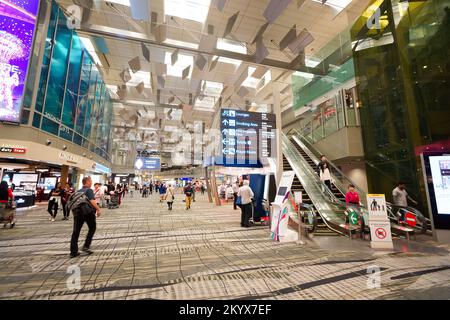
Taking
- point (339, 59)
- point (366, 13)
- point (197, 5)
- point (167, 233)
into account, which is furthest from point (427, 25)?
point (167, 233)

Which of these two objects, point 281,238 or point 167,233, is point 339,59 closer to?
point 281,238

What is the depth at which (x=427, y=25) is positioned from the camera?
684 cm

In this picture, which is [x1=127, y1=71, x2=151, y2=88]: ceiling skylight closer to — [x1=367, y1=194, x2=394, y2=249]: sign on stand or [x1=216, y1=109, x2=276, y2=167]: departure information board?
[x1=216, y1=109, x2=276, y2=167]: departure information board

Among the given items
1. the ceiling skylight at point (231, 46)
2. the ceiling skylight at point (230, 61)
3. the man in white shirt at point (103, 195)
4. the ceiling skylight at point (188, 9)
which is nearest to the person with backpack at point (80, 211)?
the man in white shirt at point (103, 195)

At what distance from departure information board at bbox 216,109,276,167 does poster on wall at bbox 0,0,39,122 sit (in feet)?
24.8

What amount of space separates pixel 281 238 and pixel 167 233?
3011mm

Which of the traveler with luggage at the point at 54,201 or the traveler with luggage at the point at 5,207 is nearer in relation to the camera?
the traveler with luggage at the point at 5,207

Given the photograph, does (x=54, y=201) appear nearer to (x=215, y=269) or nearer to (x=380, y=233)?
(x=215, y=269)

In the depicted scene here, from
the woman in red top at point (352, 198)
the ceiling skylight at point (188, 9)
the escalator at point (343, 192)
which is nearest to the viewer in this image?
the escalator at point (343, 192)

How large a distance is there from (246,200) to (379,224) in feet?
11.3

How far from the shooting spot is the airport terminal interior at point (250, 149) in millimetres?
3115

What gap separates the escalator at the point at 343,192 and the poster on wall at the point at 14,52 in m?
12.1

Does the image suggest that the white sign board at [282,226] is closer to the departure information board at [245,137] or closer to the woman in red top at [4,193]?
the departure information board at [245,137]
